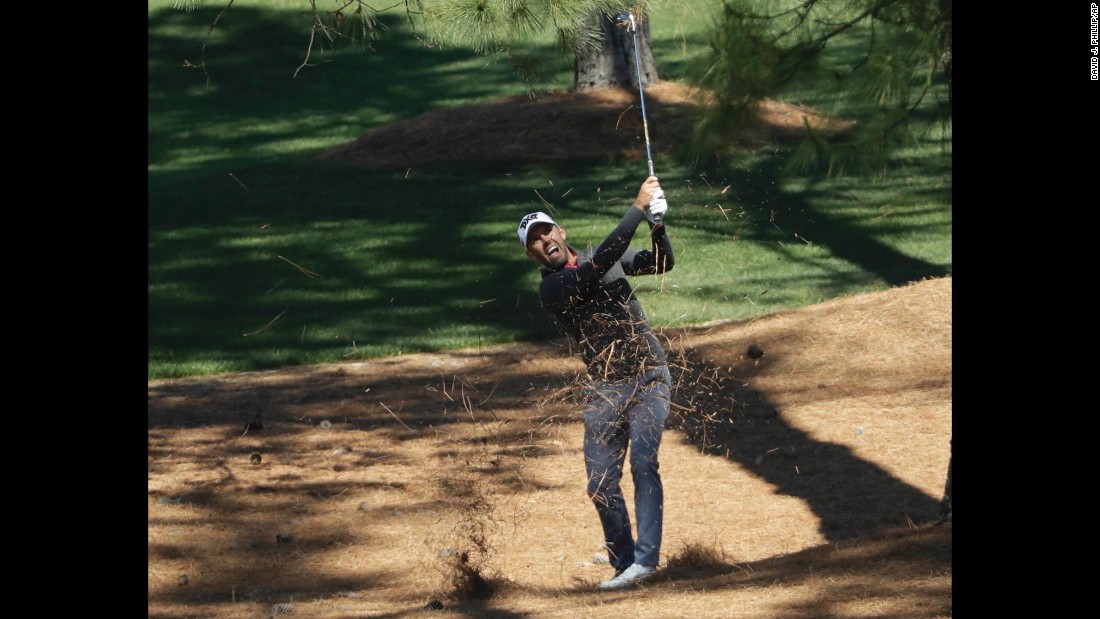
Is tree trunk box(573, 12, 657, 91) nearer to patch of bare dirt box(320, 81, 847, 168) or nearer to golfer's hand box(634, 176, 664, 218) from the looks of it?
patch of bare dirt box(320, 81, 847, 168)

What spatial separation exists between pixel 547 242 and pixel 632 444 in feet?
3.28

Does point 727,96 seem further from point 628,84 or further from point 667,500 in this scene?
point 628,84

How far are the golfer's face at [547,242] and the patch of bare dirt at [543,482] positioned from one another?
92 cm

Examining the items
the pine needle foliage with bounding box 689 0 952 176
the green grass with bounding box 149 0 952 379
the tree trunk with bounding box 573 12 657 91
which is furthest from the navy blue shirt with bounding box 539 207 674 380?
the tree trunk with bounding box 573 12 657 91

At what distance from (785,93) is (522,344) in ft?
11.5

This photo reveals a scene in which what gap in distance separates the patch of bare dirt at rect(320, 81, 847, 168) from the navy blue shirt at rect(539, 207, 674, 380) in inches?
472

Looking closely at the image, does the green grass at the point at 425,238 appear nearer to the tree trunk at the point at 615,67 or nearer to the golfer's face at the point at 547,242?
the tree trunk at the point at 615,67

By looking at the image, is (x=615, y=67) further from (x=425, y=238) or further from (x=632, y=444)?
(x=632, y=444)

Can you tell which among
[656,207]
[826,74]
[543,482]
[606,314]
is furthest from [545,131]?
[656,207]

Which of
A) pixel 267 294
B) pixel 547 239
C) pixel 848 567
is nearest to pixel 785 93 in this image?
pixel 547 239

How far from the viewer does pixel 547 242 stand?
5.77m

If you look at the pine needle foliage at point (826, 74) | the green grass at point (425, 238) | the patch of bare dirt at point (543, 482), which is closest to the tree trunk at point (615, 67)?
the green grass at point (425, 238)

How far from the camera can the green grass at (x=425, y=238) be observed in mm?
12172
